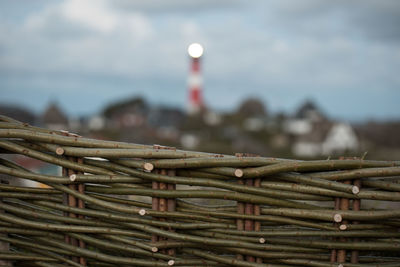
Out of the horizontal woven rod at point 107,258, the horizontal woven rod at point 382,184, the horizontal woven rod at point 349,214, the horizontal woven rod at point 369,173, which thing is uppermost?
the horizontal woven rod at point 369,173

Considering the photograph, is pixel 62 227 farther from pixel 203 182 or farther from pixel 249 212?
pixel 249 212

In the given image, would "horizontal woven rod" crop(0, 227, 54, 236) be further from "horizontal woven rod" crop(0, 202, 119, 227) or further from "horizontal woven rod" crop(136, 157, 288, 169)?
"horizontal woven rod" crop(136, 157, 288, 169)

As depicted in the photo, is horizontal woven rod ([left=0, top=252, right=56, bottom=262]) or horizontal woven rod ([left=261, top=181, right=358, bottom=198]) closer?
horizontal woven rod ([left=261, top=181, right=358, bottom=198])

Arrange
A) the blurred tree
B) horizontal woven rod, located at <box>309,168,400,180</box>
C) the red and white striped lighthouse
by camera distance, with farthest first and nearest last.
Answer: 1. the blurred tree
2. the red and white striped lighthouse
3. horizontal woven rod, located at <box>309,168,400,180</box>

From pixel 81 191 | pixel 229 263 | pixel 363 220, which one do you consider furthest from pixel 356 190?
pixel 81 191

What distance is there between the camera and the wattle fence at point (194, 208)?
1.18 meters

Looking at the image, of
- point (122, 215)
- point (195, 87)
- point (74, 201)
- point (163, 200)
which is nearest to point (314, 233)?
point (163, 200)

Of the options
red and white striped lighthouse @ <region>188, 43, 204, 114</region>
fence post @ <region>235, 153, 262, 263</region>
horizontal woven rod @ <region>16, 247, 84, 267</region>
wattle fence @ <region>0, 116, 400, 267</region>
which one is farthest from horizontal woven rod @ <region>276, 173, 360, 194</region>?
red and white striped lighthouse @ <region>188, 43, 204, 114</region>

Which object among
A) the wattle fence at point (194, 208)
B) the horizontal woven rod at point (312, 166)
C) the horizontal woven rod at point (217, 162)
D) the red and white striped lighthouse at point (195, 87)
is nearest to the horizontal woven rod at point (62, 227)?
the wattle fence at point (194, 208)

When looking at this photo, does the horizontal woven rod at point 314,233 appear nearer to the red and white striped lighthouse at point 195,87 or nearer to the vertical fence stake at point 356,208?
the vertical fence stake at point 356,208

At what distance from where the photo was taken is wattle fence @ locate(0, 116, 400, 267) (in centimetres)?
118

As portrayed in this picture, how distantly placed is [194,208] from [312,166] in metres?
0.36

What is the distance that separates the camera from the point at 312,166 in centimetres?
118

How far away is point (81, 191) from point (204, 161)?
1.32 feet
